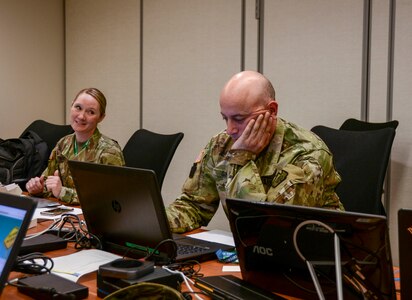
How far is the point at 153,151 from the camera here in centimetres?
310

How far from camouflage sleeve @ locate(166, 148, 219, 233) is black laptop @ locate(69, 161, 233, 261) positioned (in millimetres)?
256

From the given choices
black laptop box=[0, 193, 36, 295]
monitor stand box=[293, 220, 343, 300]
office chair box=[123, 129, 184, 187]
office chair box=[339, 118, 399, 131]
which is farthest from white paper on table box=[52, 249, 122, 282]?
office chair box=[339, 118, 399, 131]

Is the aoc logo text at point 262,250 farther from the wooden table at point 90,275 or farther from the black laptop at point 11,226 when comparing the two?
the black laptop at point 11,226

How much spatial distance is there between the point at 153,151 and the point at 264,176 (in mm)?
1256

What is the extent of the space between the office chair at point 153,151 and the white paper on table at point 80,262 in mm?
1171

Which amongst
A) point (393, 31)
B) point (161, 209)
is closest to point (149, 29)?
point (393, 31)

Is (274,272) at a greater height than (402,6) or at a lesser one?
lesser

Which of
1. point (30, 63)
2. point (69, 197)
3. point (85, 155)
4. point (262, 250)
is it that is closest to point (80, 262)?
point (262, 250)

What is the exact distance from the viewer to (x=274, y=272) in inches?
51.4

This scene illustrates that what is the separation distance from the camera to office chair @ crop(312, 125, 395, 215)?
7.68 ft

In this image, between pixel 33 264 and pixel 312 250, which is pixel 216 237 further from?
pixel 312 250

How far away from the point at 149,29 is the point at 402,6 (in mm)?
2060

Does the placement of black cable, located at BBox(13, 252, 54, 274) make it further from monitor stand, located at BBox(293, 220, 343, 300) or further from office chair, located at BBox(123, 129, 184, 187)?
office chair, located at BBox(123, 129, 184, 187)

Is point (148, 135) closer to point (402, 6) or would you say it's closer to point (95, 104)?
point (95, 104)
